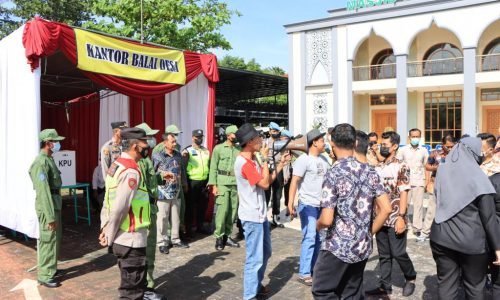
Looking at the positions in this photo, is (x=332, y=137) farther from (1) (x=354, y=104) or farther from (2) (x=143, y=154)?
(1) (x=354, y=104)

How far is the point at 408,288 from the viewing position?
14.1 feet

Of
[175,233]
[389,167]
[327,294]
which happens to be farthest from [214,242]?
[327,294]

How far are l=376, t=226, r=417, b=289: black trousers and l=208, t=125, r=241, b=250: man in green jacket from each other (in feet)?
8.50

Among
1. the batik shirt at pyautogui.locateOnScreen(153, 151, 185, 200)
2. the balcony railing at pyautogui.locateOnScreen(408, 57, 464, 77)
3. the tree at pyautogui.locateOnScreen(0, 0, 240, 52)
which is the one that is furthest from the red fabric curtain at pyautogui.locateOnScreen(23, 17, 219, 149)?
the balcony railing at pyautogui.locateOnScreen(408, 57, 464, 77)

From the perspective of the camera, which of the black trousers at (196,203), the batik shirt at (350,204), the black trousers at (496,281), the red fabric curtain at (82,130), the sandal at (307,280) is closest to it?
the batik shirt at (350,204)

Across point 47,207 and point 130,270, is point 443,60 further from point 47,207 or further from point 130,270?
point 130,270

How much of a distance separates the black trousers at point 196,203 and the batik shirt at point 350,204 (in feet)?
14.0

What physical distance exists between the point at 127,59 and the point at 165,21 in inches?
437

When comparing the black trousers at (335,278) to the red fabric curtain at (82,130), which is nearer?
the black trousers at (335,278)

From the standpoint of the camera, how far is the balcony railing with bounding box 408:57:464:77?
1855 centimetres

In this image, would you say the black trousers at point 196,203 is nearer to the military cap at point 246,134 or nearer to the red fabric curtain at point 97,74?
the red fabric curtain at point 97,74

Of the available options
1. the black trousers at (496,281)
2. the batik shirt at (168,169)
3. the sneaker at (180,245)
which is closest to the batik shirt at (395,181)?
the black trousers at (496,281)

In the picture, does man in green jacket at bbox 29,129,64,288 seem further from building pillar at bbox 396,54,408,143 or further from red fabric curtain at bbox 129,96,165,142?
building pillar at bbox 396,54,408,143

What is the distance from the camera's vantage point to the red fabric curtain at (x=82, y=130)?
10133mm
